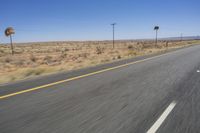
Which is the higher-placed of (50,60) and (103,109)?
(103,109)

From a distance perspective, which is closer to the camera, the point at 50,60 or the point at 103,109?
the point at 103,109

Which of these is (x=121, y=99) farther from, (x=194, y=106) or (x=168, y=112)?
(x=194, y=106)

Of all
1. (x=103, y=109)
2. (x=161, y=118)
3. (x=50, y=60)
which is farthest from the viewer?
(x=50, y=60)

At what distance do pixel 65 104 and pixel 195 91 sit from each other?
4554mm

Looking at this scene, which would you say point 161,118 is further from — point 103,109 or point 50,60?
point 50,60

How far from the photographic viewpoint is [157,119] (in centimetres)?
408

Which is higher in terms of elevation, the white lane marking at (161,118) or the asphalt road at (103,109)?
the asphalt road at (103,109)

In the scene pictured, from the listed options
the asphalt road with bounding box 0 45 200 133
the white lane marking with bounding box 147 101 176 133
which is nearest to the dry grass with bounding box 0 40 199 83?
the asphalt road with bounding box 0 45 200 133

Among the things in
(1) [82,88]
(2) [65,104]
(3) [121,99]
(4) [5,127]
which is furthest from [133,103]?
(4) [5,127]

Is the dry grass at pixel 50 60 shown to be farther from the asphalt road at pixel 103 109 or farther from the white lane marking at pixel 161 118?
the white lane marking at pixel 161 118

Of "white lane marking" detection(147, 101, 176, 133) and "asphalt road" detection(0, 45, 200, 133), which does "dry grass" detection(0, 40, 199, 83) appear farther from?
"white lane marking" detection(147, 101, 176, 133)

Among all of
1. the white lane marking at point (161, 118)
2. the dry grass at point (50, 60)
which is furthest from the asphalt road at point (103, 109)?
the dry grass at point (50, 60)

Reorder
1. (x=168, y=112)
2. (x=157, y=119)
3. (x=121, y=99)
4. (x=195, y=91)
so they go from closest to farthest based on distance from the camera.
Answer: (x=157, y=119)
(x=168, y=112)
(x=121, y=99)
(x=195, y=91)

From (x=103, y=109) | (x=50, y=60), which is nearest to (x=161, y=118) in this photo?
(x=103, y=109)
